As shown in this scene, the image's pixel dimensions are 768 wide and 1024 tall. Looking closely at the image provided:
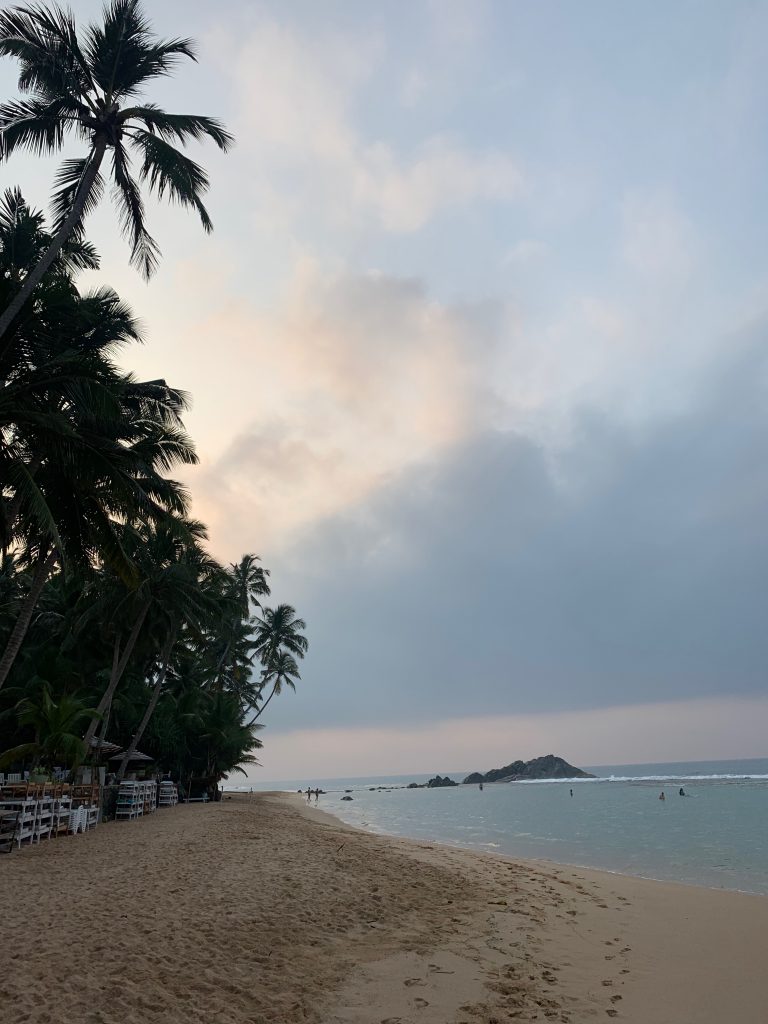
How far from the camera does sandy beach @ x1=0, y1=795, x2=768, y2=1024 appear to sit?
4809mm

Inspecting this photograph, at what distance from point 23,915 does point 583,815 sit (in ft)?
132

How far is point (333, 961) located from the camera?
19.3 feet

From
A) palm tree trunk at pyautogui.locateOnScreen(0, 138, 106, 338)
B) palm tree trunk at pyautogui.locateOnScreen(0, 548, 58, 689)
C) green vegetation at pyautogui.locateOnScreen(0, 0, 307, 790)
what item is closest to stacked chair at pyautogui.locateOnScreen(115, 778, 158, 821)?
green vegetation at pyautogui.locateOnScreen(0, 0, 307, 790)

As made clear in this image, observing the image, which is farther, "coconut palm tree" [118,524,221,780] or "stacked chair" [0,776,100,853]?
"coconut palm tree" [118,524,221,780]

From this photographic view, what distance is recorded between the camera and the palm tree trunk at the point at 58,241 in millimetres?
9375

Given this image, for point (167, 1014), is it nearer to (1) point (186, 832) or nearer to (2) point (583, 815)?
(1) point (186, 832)

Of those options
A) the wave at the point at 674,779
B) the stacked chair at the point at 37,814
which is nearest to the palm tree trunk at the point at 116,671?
the stacked chair at the point at 37,814

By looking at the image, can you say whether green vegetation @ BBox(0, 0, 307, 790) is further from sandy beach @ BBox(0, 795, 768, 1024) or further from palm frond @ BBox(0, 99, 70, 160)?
sandy beach @ BBox(0, 795, 768, 1024)

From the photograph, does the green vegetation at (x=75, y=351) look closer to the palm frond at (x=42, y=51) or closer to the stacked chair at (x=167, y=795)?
the palm frond at (x=42, y=51)

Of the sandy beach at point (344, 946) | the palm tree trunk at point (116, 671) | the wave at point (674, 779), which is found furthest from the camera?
the wave at point (674, 779)

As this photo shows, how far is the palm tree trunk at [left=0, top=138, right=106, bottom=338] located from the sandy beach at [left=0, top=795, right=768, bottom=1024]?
7.96 m

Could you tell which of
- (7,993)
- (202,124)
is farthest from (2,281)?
(7,993)

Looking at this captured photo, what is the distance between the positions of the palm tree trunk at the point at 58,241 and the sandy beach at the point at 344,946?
7.96 m

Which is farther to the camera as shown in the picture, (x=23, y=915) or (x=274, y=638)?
(x=274, y=638)
